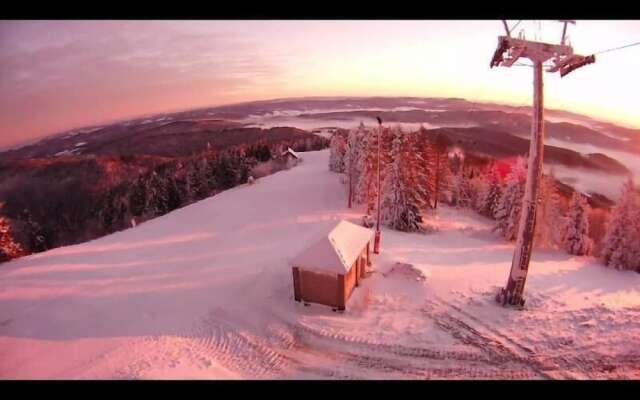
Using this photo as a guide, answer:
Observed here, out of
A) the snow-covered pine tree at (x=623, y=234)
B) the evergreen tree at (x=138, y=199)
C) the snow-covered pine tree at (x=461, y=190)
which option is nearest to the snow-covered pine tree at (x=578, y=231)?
the snow-covered pine tree at (x=623, y=234)

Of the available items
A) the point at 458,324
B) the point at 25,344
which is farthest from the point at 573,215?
the point at 25,344

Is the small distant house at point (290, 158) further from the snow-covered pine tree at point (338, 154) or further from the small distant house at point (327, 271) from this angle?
the small distant house at point (327, 271)

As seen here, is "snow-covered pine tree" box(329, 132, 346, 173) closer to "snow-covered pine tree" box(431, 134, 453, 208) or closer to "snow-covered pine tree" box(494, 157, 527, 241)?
"snow-covered pine tree" box(431, 134, 453, 208)

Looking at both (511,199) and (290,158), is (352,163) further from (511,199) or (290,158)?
(290,158)
